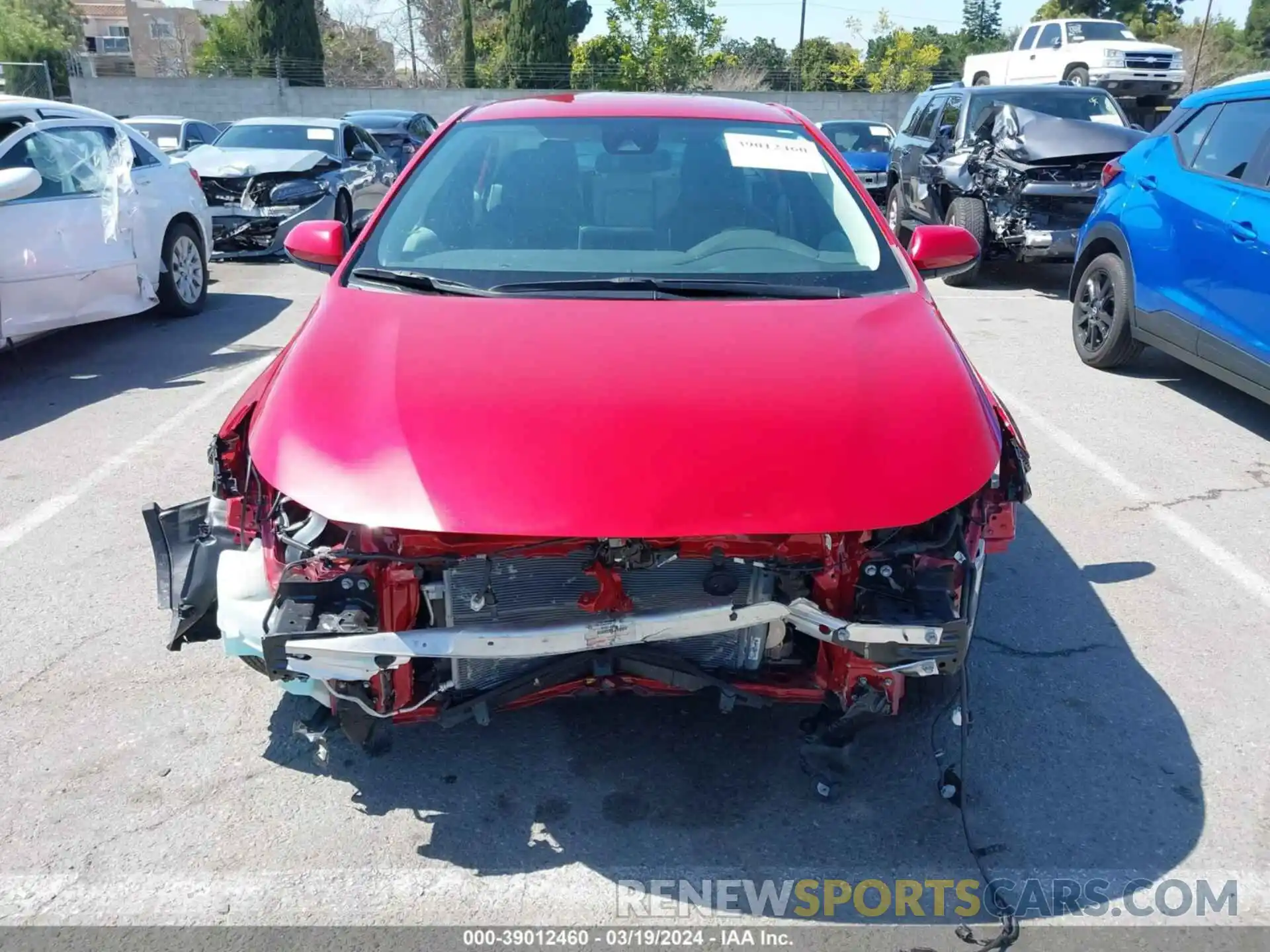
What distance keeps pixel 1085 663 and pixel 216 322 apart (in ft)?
23.6

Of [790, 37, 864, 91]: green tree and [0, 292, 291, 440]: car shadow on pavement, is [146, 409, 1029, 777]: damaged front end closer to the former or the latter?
[0, 292, 291, 440]: car shadow on pavement

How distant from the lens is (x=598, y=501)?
2.25 meters

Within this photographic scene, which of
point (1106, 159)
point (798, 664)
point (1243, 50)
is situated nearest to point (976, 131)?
point (1106, 159)

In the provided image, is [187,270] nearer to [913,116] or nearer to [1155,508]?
[1155,508]

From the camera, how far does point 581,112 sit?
398 centimetres

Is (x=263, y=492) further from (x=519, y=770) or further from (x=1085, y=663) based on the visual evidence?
(x=1085, y=663)

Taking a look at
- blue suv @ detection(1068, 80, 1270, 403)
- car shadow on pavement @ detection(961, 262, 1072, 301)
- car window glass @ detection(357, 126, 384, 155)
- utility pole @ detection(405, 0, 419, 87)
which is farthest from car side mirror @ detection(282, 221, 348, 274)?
utility pole @ detection(405, 0, 419, 87)

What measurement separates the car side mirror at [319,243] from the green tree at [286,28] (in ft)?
118

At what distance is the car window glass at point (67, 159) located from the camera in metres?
6.62

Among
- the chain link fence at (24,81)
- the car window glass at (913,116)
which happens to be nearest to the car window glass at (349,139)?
the car window glass at (913,116)

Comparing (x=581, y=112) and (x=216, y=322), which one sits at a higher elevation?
(x=581, y=112)

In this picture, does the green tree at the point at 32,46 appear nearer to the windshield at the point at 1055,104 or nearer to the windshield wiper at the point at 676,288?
the windshield at the point at 1055,104

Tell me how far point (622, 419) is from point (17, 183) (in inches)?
206

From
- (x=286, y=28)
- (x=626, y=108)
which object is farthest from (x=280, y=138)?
(x=286, y=28)
